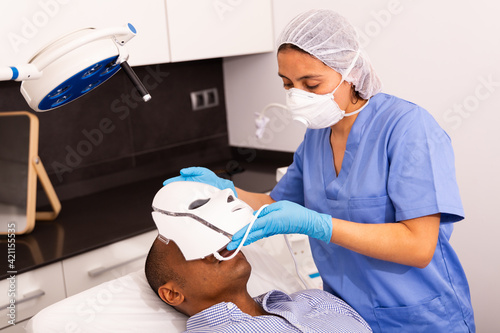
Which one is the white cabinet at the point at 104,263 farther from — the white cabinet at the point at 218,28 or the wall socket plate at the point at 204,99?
the wall socket plate at the point at 204,99

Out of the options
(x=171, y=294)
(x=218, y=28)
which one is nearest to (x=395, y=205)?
(x=171, y=294)

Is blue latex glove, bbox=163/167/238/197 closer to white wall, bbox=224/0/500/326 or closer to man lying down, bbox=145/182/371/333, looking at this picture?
man lying down, bbox=145/182/371/333

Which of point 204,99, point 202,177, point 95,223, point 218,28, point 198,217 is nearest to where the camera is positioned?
point 198,217

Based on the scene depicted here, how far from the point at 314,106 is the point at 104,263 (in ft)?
3.03

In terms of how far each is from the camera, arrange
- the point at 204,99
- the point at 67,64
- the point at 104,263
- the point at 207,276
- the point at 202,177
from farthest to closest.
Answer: the point at 204,99 → the point at 104,263 → the point at 202,177 → the point at 207,276 → the point at 67,64

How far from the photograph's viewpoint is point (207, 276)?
127cm

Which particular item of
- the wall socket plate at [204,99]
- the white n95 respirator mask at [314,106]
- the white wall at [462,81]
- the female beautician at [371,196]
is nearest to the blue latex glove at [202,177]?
the female beautician at [371,196]

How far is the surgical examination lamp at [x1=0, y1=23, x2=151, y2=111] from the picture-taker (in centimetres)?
104

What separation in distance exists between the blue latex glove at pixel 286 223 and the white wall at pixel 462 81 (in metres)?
0.93

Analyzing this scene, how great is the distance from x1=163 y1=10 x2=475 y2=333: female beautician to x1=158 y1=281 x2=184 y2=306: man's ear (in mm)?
257

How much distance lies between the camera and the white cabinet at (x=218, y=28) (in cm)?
210

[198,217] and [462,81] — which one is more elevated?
[462,81]

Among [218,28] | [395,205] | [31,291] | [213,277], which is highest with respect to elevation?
[218,28]

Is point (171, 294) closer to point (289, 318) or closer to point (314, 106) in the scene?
point (289, 318)
